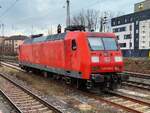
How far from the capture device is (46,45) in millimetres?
21812

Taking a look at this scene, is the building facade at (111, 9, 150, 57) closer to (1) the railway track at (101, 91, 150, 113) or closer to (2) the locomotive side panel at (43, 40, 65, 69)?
(2) the locomotive side panel at (43, 40, 65, 69)

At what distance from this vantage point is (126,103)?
1344 cm

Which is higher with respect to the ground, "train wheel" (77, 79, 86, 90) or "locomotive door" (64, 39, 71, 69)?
"locomotive door" (64, 39, 71, 69)

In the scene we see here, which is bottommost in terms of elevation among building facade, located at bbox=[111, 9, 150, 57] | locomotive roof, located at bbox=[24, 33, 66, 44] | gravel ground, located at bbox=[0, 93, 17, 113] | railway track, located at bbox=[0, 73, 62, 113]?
gravel ground, located at bbox=[0, 93, 17, 113]

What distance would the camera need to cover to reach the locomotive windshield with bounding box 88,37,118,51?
16.0 meters

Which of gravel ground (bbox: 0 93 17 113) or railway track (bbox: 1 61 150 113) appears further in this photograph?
gravel ground (bbox: 0 93 17 113)

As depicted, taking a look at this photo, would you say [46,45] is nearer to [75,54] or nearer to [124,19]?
[75,54]

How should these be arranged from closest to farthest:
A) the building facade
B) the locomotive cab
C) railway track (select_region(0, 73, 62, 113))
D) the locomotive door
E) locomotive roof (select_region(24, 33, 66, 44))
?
railway track (select_region(0, 73, 62, 113))
the locomotive cab
the locomotive door
locomotive roof (select_region(24, 33, 66, 44))
the building facade

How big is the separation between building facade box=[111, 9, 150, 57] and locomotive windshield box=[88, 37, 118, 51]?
78245 mm

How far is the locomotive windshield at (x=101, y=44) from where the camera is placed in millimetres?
16000

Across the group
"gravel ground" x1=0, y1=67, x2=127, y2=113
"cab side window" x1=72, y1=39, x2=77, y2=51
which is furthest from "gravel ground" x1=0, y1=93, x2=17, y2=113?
"cab side window" x1=72, y1=39, x2=77, y2=51

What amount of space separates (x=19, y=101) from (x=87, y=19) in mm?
85603

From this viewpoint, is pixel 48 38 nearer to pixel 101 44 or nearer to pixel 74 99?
pixel 101 44

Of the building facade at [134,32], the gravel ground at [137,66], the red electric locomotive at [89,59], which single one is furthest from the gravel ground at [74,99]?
the building facade at [134,32]
